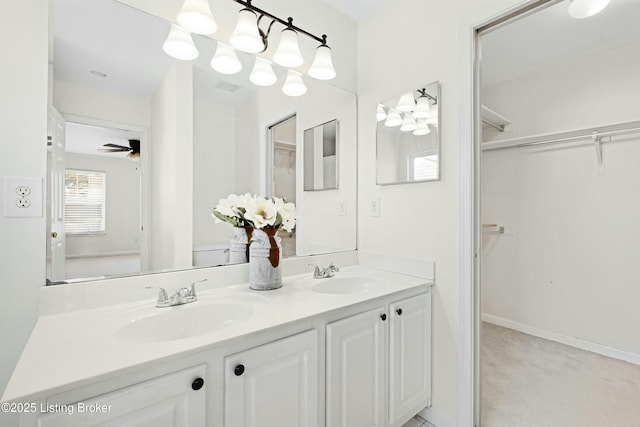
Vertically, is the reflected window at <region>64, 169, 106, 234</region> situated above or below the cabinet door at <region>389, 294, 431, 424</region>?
above

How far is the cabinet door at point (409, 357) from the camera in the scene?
1348mm

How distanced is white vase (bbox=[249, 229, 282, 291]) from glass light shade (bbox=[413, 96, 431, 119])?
3.48 feet

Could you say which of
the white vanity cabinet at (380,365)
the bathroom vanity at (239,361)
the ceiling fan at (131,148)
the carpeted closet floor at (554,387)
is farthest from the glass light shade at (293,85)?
the carpeted closet floor at (554,387)

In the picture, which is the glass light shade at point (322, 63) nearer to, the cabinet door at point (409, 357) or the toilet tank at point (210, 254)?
the toilet tank at point (210, 254)

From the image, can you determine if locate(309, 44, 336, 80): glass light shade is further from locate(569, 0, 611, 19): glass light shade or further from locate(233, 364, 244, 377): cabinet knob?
locate(233, 364, 244, 377): cabinet knob

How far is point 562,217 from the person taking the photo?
8.22 feet

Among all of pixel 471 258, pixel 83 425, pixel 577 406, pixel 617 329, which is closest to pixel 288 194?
pixel 471 258

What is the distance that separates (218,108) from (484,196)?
9.02 feet

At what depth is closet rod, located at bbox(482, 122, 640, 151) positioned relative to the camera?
2152 millimetres

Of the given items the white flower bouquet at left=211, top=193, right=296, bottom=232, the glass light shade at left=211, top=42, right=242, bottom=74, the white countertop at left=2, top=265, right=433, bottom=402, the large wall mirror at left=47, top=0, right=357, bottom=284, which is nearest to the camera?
the white countertop at left=2, top=265, right=433, bottom=402

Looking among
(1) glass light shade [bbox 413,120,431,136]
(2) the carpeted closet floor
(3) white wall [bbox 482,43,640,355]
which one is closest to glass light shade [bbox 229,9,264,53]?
(1) glass light shade [bbox 413,120,431,136]

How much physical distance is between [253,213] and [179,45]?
2.76 ft

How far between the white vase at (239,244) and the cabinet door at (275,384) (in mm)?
588

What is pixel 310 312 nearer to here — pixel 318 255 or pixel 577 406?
pixel 318 255
